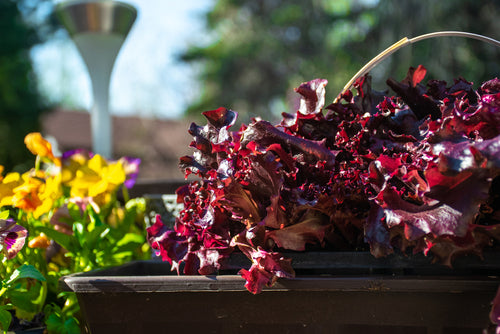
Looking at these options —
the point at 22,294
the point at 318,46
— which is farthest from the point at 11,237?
the point at 318,46

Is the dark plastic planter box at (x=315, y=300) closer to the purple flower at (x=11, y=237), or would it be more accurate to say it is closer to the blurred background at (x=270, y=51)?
the purple flower at (x=11, y=237)

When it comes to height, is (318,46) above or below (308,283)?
above

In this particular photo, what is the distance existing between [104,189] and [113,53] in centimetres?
135

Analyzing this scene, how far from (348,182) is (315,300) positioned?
168 millimetres

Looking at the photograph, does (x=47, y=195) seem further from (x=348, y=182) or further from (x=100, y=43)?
(x=100, y=43)

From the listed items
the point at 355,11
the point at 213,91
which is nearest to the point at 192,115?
the point at 213,91

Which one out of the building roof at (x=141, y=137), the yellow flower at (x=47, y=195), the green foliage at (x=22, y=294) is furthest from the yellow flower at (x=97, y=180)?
the building roof at (x=141, y=137)

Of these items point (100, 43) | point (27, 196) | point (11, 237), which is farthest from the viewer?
point (100, 43)

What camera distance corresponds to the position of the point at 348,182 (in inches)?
25.6

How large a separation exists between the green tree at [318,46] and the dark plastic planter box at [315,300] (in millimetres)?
6615

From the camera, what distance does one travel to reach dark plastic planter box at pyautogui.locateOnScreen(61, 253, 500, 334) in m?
0.57

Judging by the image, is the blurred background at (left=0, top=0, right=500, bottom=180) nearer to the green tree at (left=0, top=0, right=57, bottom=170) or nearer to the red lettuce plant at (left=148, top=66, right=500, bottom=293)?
the green tree at (left=0, top=0, right=57, bottom=170)

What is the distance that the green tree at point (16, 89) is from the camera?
10.3 m

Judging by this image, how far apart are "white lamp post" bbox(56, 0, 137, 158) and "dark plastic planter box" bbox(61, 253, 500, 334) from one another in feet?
4.98
